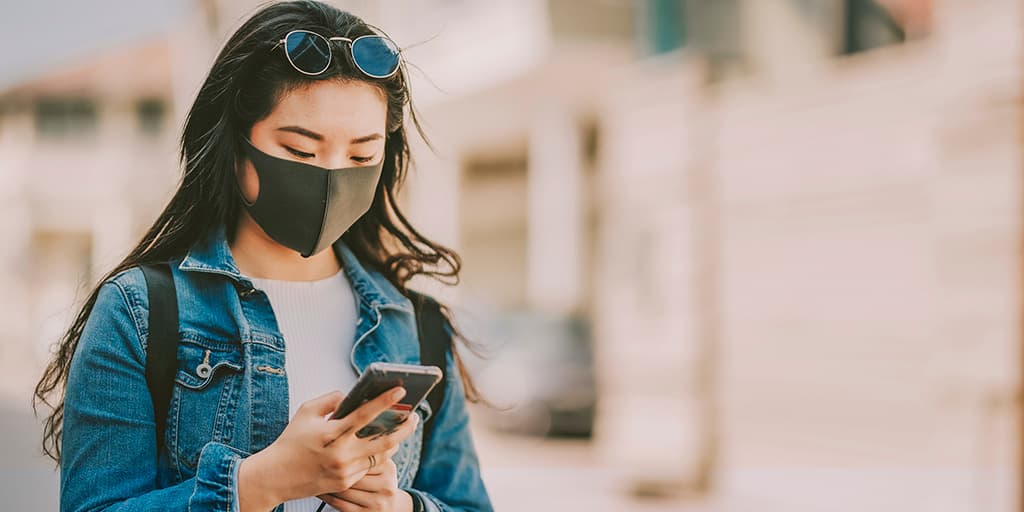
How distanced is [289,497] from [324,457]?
101mm

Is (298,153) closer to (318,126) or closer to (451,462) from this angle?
(318,126)

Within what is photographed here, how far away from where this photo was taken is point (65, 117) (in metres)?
30.9

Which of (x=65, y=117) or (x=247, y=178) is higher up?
(x=65, y=117)

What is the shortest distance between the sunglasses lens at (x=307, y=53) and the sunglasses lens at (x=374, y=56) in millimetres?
48

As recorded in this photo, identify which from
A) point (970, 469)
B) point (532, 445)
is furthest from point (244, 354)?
point (532, 445)

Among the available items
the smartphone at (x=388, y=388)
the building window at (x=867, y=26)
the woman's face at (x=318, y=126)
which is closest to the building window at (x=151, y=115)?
the building window at (x=867, y=26)

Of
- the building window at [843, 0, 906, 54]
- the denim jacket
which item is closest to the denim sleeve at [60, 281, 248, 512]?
the denim jacket

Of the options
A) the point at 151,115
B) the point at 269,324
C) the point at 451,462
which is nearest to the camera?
the point at 269,324

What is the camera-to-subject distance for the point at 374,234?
212 centimetres

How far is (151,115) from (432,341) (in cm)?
3165

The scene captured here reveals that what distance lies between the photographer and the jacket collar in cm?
179

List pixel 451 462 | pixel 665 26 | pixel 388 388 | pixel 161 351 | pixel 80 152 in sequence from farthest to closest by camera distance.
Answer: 1. pixel 80 152
2. pixel 665 26
3. pixel 451 462
4. pixel 161 351
5. pixel 388 388

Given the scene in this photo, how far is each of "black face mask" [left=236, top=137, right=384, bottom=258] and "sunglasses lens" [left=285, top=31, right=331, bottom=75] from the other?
0.48 feet

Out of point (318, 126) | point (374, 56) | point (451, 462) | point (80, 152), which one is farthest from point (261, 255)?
point (80, 152)
